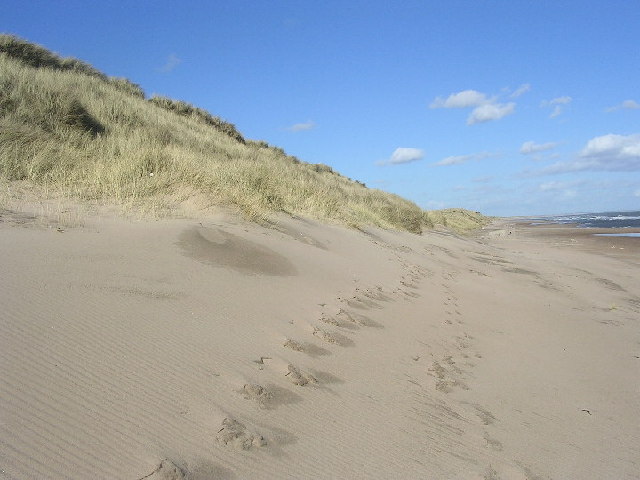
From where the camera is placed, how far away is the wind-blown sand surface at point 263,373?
1772 millimetres

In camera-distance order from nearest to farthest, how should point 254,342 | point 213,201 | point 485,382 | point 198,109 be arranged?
point 254,342
point 485,382
point 213,201
point 198,109

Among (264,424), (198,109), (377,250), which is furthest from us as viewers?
(198,109)

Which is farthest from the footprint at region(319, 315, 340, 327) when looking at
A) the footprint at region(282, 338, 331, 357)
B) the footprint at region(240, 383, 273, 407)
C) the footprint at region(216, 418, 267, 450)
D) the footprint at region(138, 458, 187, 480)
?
the footprint at region(138, 458, 187, 480)

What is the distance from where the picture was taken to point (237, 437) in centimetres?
190

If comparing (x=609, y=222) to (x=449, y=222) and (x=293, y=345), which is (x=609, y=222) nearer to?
(x=449, y=222)

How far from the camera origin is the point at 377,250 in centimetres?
881

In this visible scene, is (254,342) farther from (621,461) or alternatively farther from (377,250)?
(377,250)

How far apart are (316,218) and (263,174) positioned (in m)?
1.53

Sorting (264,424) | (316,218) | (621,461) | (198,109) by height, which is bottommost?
(621,461)

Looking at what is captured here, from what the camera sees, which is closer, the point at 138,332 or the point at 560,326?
the point at 138,332

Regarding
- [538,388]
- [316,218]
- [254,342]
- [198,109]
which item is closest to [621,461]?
[538,388]

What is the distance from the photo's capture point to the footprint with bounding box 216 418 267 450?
1.86 m

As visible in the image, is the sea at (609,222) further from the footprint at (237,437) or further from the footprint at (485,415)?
the footprint at (237,437)

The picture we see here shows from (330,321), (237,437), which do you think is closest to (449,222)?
(330,321)
